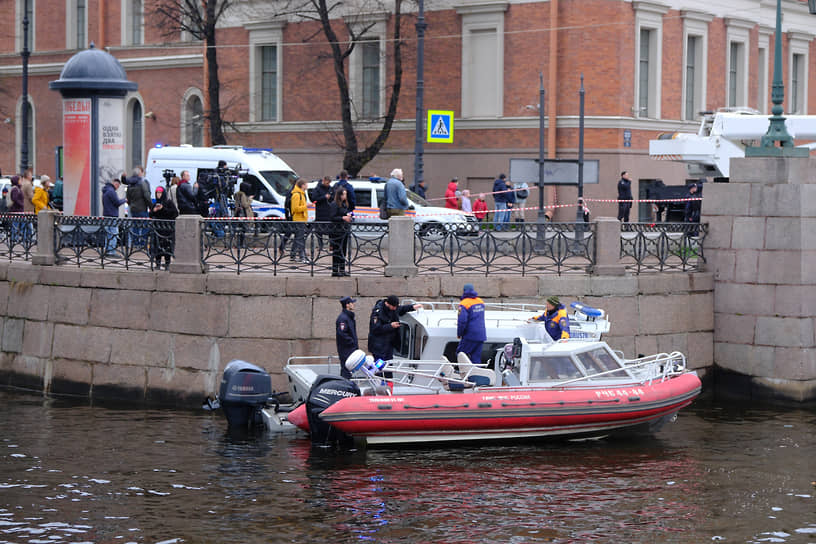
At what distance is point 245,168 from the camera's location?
2670 centimetres

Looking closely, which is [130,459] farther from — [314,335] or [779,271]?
[779,271]

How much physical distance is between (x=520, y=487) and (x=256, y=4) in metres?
27.3

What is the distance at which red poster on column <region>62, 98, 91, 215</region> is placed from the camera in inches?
887

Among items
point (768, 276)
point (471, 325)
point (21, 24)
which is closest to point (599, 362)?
point (471, 325)

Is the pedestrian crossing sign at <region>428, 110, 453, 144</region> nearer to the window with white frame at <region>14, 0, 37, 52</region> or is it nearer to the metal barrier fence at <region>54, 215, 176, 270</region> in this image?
the metal barrier fence at <region>54, 215, 176, 270</region>

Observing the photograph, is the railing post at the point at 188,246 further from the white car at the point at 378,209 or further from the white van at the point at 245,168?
the white van at the point at 245,168

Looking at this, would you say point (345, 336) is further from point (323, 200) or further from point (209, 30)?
point (209, 30)

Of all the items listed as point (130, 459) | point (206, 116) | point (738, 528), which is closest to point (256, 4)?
point (206, 116)

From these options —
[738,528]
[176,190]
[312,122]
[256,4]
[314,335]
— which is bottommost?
[738,528]

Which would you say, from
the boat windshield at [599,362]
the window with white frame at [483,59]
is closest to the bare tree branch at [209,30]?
the window with white frame at [483,59]

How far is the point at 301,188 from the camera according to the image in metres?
21.0

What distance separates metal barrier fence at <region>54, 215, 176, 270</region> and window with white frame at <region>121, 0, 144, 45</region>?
1008 inches

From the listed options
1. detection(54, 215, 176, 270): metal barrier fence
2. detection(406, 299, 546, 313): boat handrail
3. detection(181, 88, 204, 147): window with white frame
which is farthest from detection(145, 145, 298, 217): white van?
detection(181, 88, 204, 147): window with white frame

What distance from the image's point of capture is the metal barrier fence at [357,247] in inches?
702
